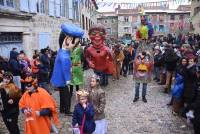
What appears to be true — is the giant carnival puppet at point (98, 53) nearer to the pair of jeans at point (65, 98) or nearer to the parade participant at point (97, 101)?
the pair of jeans at point (65, 98)

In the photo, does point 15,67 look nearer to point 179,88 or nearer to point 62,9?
point 179,88

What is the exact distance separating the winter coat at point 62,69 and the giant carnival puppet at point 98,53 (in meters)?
2.66

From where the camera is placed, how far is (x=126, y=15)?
220 feet

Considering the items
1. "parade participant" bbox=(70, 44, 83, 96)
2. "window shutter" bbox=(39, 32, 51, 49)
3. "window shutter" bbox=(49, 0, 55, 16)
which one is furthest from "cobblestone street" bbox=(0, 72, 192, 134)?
"window shutter" bbox=(49, 0, 55, 16)

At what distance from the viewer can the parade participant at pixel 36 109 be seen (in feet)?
20.1

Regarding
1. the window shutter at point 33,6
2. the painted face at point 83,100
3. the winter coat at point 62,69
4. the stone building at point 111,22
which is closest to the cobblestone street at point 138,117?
the winter coat at point 62,69

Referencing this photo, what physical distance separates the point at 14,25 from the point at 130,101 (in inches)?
253

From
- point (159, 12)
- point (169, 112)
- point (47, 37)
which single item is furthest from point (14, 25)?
point (159, 12)

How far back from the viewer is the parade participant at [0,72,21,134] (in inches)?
274

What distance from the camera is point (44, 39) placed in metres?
18.5

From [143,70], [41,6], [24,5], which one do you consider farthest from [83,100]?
[41,6]

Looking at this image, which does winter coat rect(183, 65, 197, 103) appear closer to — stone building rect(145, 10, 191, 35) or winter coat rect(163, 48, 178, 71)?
winter coat rect(163, 48, 178, 71)

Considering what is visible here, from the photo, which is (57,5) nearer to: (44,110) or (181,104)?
(181,104)

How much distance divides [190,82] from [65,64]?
2900 mm
